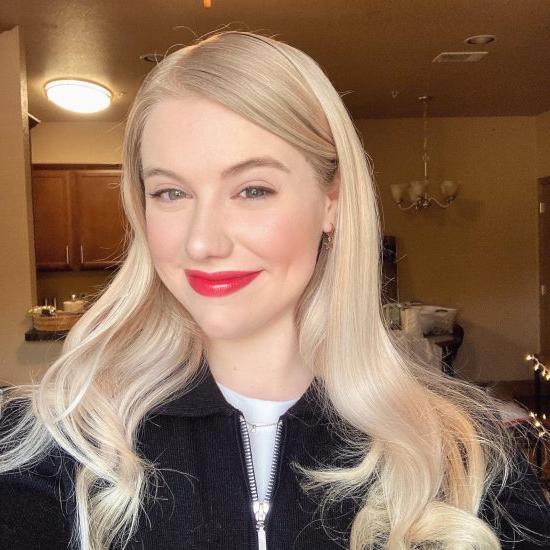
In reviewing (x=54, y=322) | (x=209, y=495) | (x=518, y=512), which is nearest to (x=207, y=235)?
(x=209, y=495)

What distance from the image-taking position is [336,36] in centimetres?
293

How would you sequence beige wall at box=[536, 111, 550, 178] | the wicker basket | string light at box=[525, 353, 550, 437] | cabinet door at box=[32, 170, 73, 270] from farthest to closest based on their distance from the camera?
beige wall at box=[536, 111, 550, 178]
cabinet door at box=[32, 170, 73, 270]
the wicker basket
string light at box=[525, 353, 550, 437]

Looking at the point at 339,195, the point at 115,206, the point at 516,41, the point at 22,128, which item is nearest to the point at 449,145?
the point at 516,41

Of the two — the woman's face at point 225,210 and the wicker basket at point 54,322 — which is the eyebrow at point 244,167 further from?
the wicker basket at point 54,322

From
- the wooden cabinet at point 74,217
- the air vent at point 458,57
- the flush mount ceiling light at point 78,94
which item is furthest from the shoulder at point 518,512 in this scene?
the wooden cabinet at point 74,217

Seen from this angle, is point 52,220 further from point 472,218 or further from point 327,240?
point 327,240

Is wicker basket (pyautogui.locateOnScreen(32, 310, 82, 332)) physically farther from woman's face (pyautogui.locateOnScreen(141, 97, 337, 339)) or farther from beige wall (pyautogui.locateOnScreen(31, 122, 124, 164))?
beige wall (pyautogui.locateOnScreen(31, 122, 124, 164))

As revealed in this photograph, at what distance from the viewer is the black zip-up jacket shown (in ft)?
2.43

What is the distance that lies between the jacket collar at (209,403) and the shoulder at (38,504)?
146 millimetres

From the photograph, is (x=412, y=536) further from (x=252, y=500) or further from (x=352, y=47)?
(x=352, y=47)

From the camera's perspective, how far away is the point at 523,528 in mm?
787

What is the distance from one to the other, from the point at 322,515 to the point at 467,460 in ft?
0.70

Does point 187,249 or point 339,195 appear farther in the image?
point 339,195

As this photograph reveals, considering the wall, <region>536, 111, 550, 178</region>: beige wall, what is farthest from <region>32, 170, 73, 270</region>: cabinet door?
<region>536, 111, 550, 178</region>: beige wall
